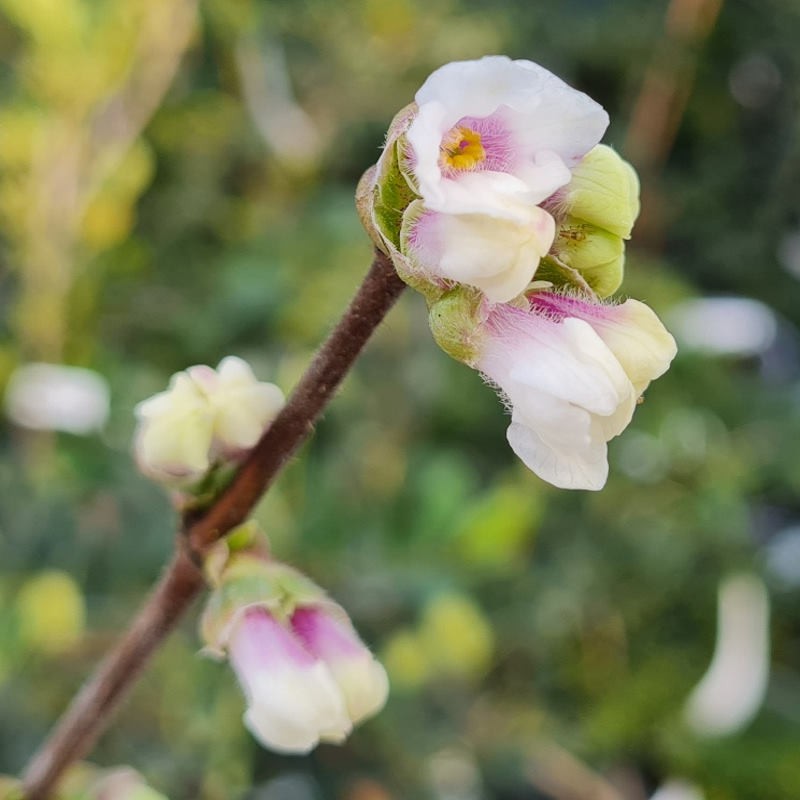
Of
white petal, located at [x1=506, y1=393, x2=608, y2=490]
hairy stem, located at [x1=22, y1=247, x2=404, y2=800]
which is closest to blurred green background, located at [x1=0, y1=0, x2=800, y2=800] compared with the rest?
hairy stem, located at [x1=22, y1=247, x2=404, y2=800]

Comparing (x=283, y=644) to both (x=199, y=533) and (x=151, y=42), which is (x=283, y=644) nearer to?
(x=199, y=533)

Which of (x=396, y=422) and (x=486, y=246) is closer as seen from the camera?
(x=486, y=246)

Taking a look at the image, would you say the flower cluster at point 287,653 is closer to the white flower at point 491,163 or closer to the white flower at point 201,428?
the white flower at point 201,428

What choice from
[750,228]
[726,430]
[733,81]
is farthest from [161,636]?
[733,81]

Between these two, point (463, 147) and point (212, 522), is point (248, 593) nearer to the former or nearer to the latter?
point (212, 522)

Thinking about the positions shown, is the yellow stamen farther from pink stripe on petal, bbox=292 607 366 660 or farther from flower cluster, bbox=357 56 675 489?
pink stripe on petal, bbox=292 607 366 660

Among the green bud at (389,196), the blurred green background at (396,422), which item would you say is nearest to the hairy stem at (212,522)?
the green bud at (389,196)

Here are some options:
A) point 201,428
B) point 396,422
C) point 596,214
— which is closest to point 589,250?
point 596,214
